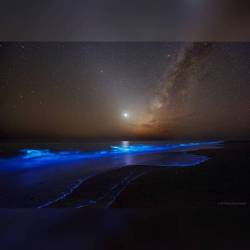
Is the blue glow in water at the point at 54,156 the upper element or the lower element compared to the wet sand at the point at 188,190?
upper

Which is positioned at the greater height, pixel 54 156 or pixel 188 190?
pixel 54 156

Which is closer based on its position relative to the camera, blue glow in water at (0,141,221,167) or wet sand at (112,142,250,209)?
wet sand at (112,142,250,209)

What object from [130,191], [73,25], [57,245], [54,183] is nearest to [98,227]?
[57,245]

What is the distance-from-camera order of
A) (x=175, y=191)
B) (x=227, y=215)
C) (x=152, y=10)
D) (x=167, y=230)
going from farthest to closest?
1. (x=175, y=191)
2. (x=152, y=10)
3. (x=227, y=215)
4. (x=167, y=230)

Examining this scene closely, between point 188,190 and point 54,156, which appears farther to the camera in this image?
point 54,156

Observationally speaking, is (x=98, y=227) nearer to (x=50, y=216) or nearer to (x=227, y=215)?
(x=50, y=216)

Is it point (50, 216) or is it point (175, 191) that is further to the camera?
point (175, 191)

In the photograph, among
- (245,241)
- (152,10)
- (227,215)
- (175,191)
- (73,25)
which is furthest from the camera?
(175,191)

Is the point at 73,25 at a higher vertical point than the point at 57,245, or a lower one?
higher

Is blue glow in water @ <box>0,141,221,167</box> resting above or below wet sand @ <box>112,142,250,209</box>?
above

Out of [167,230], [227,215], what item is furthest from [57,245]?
[227,215]

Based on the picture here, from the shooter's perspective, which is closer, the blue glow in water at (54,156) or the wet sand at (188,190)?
the wet sand at (188,190)
